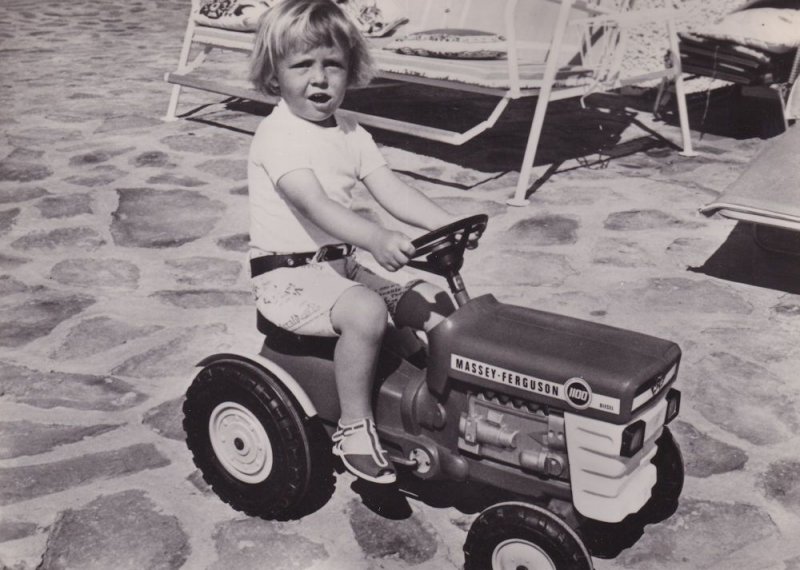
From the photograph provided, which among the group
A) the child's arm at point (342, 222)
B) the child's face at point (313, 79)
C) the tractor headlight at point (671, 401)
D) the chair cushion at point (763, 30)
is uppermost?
the child's face at point (313, 79)

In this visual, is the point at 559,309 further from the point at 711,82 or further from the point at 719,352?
the point at 711,82

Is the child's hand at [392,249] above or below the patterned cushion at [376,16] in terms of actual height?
above

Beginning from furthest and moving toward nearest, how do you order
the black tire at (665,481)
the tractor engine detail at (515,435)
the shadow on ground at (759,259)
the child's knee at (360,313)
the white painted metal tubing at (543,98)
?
1. the white painted metal tubing at (543,98)
2. the shadow on ground at (759,259)
3. the black tire at (665,481)
4. the child's knee at (360,313)
5. the tractor engine detail at (515,435)

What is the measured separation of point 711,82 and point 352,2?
2.92 metres

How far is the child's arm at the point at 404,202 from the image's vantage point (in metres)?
2.39

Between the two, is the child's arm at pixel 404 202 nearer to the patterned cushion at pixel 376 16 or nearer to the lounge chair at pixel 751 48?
the lounge chair at pixel 751 48

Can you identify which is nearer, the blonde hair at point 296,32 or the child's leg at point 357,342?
the child's leg at point 357,342

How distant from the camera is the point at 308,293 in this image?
85.4 inches

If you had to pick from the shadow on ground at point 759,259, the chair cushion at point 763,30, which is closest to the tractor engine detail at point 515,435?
the shadow on ground at point 759,259

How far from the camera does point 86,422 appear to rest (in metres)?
2.78

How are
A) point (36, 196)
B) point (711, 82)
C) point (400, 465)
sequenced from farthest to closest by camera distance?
1. point (711, 82)
2. point (36, 196)
3. point (400, 465)

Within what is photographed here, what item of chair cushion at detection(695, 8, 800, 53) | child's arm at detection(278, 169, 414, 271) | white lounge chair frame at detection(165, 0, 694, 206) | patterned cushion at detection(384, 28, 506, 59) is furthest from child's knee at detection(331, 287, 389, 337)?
chair cushion at detection(695, 8, 800, 53)

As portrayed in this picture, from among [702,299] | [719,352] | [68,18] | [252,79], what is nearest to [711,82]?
[702,299]

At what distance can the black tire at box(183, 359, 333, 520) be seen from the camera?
220 centimetres
